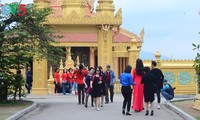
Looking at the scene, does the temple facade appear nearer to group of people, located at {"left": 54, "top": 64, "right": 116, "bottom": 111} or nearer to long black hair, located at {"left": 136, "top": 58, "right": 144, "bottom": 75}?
group of people, located at {"left": 54, "top": 64, "right": 116, "bottom": 111}

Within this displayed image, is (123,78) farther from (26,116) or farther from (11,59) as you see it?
(11,59)

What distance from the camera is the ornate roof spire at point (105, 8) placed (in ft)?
95.0

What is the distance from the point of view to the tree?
810 inches

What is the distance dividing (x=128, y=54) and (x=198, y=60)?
45.9 ft

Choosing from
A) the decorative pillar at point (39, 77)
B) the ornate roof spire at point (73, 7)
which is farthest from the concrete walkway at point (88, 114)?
the ornate roof spire at point (73, 7)

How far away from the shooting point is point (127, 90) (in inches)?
677

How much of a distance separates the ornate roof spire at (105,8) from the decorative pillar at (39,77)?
14.0 ft

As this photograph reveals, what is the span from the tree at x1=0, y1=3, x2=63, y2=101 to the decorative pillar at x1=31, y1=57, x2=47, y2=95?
702 cm

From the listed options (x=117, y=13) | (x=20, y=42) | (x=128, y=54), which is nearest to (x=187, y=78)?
(x=128, y=54)

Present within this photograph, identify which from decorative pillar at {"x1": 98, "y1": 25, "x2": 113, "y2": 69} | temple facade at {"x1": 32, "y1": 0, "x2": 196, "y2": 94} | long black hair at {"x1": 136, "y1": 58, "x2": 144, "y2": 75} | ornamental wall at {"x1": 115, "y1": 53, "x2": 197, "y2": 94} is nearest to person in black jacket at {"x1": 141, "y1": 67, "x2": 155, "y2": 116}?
long black hair at {"x1": 136, "y1": 58, "x2": 144, "y2": 75}

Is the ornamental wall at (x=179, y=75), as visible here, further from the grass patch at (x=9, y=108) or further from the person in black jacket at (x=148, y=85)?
the person in black jacket at (x=148, y=85)

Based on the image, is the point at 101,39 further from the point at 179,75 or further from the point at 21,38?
the point at 21,38

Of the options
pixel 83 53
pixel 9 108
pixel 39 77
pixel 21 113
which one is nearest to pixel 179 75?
pixel 39 77

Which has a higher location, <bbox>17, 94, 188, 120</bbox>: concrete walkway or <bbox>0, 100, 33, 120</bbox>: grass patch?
<bbox>0, 100, 33, 120</bbox>: grass patch
